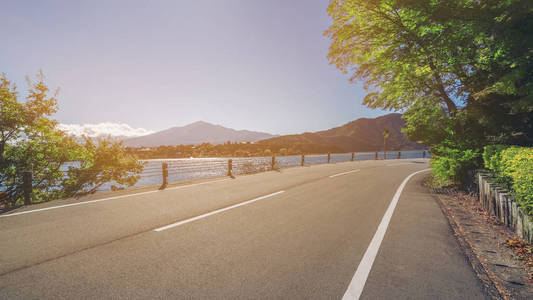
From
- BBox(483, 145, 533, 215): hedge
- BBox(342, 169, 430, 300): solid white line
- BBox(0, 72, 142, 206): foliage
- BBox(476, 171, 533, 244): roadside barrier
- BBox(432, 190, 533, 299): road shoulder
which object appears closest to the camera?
BBox(342, 169, 430, 300): solid white line

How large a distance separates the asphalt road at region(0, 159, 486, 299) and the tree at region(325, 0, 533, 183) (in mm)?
4898

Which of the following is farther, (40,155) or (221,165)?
(221,165)

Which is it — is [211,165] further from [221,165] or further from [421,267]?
[421,267]

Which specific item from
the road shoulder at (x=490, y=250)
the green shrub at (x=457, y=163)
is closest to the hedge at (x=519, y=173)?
the road shoulder at (x=490, y=250)

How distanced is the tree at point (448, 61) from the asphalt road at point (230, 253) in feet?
16.1

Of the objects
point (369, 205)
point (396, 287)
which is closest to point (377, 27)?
point (369, 205)

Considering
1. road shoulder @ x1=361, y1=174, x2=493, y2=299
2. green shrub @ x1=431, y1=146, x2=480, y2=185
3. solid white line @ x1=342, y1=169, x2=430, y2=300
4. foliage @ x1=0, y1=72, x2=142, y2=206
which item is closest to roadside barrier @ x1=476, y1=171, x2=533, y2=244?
road shoulder @ x1=361, y1=174, x2=493, y2=299

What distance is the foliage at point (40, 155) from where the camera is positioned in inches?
289

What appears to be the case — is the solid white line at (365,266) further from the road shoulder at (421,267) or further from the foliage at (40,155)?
the foliage at (40,155)

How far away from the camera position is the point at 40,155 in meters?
8.01

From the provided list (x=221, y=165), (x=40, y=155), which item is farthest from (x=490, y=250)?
(x=40, y=155)

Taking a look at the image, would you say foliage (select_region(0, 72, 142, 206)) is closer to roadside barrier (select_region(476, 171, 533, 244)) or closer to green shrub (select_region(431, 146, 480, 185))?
roadside barrier (select_region(476, 171, 533, 244))

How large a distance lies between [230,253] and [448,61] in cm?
883

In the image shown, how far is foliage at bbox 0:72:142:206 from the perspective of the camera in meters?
7.35
